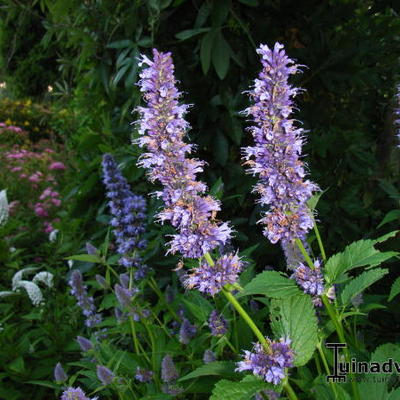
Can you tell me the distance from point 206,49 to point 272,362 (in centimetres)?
170

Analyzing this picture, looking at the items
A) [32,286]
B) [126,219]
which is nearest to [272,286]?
[126,219]

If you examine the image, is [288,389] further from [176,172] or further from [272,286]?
[176,172]

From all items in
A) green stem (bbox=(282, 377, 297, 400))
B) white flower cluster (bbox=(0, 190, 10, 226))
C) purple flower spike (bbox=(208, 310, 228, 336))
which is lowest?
green stem (bbox=(282, 377, 297, 400))

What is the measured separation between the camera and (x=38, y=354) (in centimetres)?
290

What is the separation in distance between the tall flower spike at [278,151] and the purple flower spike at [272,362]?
0.28 meters

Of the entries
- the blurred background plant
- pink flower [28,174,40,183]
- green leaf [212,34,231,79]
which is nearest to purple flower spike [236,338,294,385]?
the blurred background plant

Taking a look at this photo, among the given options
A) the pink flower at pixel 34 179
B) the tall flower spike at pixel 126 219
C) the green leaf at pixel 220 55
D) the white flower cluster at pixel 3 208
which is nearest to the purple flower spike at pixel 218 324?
the tall flower spike at pixel 126 219

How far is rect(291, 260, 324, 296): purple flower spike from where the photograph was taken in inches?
50.3

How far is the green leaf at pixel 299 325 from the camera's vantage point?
1.22 m

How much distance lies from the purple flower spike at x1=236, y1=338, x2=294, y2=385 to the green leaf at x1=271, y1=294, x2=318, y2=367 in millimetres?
32

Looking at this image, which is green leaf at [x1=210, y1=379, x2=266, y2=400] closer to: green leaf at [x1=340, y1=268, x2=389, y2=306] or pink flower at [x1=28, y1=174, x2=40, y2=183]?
green leaf at [x1=340, y1=268, x2=389, y2=306]

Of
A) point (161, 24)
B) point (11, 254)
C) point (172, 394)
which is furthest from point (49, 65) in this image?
point (172, 394)

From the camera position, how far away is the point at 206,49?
2.44 meters

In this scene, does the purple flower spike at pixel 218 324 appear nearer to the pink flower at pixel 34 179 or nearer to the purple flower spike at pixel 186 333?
the purple flower spike at pixel 186 333
